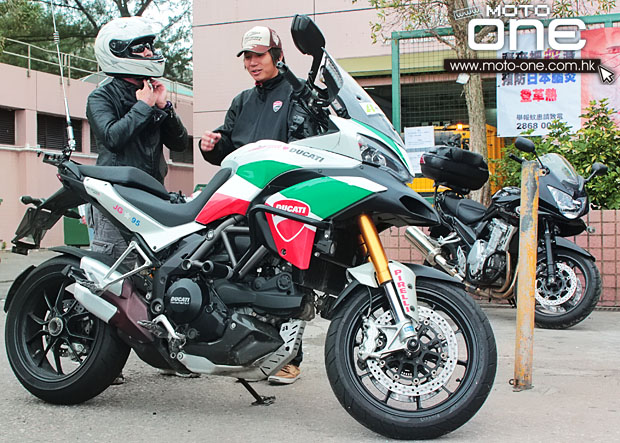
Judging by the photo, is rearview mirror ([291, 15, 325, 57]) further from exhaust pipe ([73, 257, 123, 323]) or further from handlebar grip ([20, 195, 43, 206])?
handlebar grip ([20, 195, 43, 206])

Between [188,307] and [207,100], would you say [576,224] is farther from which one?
[207,100]

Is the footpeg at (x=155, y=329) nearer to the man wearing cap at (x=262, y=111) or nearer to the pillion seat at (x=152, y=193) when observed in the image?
the pillion seat at (x=152, y=193)

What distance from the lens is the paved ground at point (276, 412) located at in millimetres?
3439

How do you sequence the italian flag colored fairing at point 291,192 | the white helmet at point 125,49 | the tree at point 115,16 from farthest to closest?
Answer: the tree at point 115,16
the white helmet at point 125,49
the italian flag colored fairing at point 291,192

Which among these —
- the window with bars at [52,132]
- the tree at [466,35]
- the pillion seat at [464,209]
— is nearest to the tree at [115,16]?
the window with bars at [52,132]

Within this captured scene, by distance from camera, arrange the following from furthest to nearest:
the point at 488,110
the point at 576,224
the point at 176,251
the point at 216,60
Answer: the point at 216,60 → the point at 488,110 → the point at 576,224 → the point at 176,251

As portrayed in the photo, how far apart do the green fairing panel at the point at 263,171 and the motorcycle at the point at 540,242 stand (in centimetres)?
329

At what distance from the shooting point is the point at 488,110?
11.3 metres

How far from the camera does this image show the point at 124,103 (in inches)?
172

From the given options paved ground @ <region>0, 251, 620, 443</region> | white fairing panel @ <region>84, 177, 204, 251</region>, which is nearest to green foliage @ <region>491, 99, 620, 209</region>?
paved ground @ <region>0, 251, 620, 443</region>

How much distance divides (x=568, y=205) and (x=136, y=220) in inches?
151

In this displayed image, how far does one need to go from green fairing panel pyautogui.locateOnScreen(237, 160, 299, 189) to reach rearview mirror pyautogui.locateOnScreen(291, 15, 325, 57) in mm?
529

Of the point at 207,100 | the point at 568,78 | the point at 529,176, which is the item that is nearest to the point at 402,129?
the point at 568,78

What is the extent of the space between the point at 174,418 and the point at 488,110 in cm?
862
